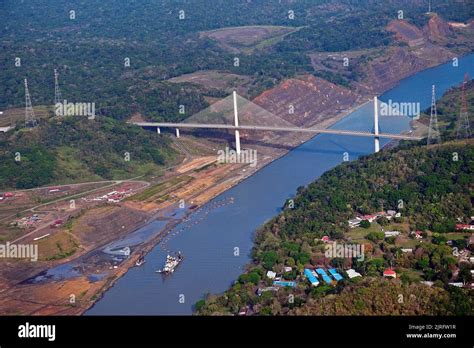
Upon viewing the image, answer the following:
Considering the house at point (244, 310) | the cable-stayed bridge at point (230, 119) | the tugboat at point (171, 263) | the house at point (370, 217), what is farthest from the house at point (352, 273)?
the cable-stayed bridge at point (230, 119)

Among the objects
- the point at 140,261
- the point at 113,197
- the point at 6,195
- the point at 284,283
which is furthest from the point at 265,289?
the point at 6,195

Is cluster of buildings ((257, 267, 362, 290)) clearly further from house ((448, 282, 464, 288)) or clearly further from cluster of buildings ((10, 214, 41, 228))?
→ cluster of buildings ((10, 214, 41, 228))

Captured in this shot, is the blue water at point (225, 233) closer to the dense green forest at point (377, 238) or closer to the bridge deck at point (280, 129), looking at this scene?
the dense green forest at point (377, 238)

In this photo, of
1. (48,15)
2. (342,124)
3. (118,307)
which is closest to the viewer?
(118,307)

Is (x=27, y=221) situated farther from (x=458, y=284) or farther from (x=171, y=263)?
(x=458, y=284)
